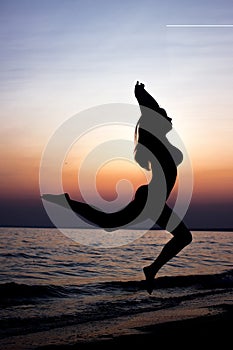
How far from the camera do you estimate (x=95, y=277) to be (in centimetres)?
2114

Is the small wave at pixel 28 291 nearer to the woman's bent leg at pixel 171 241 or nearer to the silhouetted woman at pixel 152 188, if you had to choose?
the woman's bent leg at pixel 171 241

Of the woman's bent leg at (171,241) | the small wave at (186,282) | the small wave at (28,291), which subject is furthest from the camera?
A: the small wave at (186,282)

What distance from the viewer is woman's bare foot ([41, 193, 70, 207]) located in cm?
577

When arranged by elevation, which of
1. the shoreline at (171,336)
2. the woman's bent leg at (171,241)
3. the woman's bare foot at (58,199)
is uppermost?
the woman's bare foot at (58,199)

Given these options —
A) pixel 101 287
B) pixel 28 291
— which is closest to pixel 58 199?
pixel 28 291

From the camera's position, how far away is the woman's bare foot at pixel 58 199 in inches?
227

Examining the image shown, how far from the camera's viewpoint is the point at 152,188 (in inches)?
217

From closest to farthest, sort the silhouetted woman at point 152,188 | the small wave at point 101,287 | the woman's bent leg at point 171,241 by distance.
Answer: the silhouetted woman at point 152,188 < the woman's bent leg at point 171,241 < the small wave at point 101,287

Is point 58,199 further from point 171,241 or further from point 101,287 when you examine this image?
point 101,287

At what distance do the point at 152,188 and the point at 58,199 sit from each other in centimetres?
126

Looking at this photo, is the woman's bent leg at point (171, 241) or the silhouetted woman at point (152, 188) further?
the woman's bent leg at point (171, 241)

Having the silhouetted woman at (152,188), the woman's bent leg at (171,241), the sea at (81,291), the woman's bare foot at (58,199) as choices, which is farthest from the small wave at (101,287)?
the silhouetted woman at (152,188)

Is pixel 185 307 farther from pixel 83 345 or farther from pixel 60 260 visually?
pixel 60 260

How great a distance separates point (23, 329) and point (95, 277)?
37.8 ft
